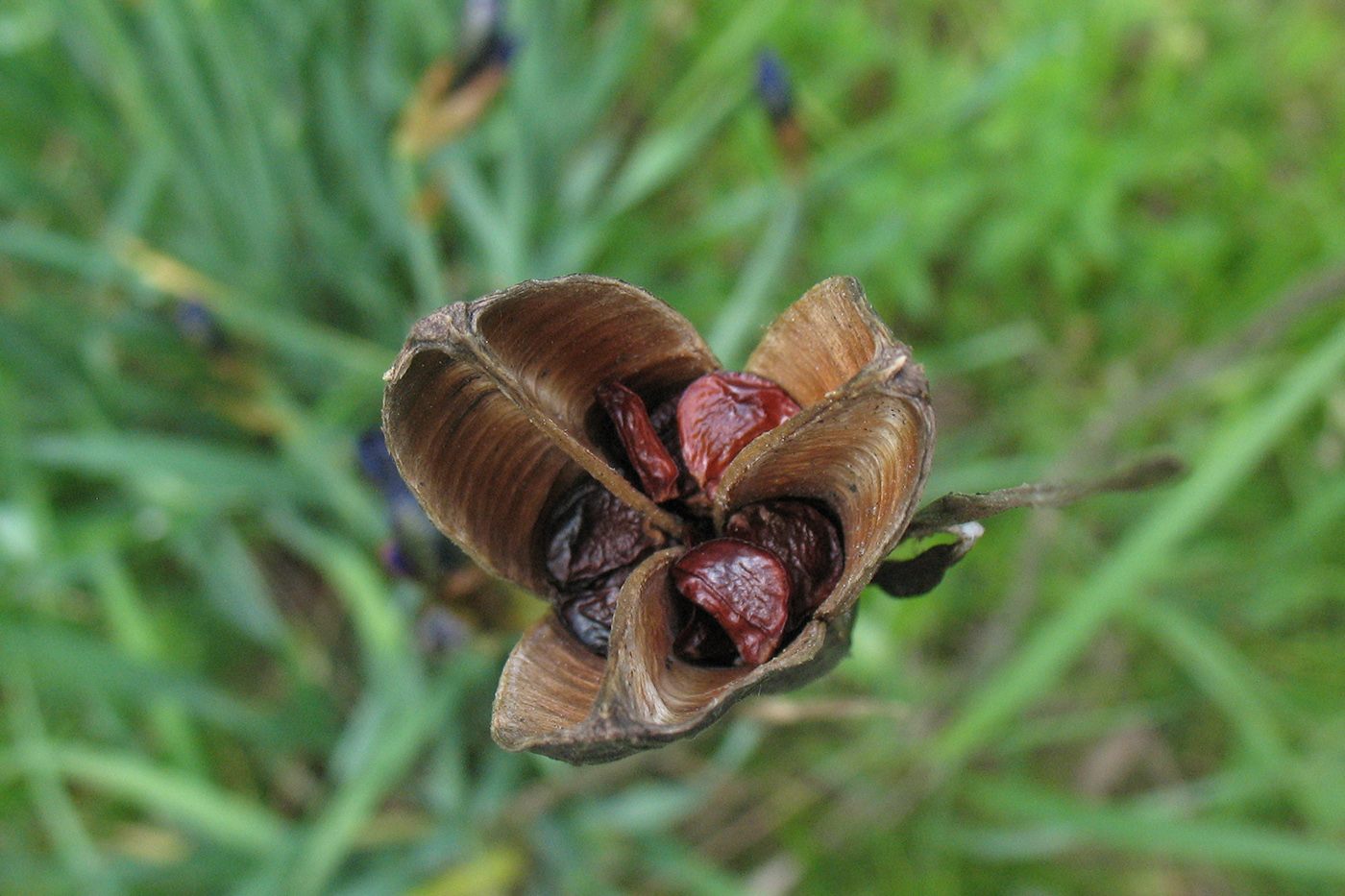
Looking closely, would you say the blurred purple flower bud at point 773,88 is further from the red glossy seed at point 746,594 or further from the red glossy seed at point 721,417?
the red glossy seed at point 746,594

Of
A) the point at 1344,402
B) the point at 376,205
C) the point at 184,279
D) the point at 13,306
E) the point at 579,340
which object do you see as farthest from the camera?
the point at 1344,402

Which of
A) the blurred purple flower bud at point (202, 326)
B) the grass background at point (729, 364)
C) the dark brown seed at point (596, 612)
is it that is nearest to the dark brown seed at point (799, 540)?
the dark brown seed at point (596, 612)

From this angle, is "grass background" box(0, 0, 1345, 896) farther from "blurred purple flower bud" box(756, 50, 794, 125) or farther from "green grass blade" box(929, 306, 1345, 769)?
"blurred purple flower bud" box(756, 50, 794, 125)

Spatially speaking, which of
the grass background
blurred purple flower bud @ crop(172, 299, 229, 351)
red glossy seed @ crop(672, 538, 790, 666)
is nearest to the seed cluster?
red glossy seed @ crop(672, 538, 790, 666)

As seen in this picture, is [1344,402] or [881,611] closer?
[881,611]

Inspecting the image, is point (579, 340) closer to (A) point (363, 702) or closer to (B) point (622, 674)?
(B) point (622, 674)

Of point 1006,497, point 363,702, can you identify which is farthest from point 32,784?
point 1006,497

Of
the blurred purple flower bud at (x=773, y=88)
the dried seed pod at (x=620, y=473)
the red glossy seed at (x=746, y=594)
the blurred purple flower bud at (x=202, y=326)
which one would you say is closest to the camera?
the dried seed pod at (x=620, y=473)
